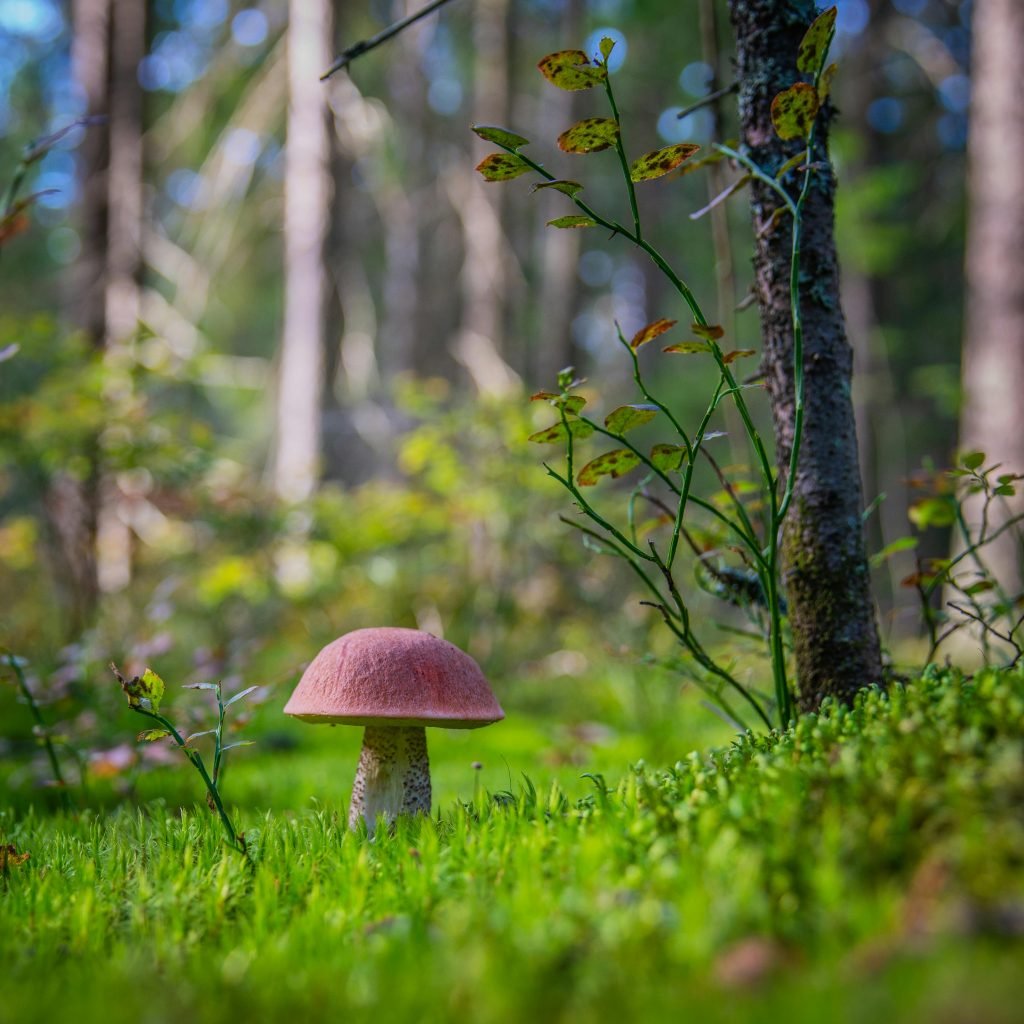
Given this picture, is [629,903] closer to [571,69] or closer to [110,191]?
[571,69]

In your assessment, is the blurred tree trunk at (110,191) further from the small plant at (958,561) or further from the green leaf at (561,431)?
the small plant at (958,561)

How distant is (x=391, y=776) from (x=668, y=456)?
3.59 ft

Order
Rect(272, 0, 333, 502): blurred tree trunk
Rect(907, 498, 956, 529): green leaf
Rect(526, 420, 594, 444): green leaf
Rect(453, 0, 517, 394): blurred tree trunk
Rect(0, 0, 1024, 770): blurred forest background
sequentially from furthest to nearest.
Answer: Rect(453, 0, 517, 394): blurred tree trunk
Rect(272, 0, 333, 502): blurred tree trunk
Rect(0, 0, 1024, 770): blurred forest background
Rect(907, 498, 956, 529): green leaf
Rect(526, 420, 594, 444): green leaf

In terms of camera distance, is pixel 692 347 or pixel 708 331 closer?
pixel 708 331

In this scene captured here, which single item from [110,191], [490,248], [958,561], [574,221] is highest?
[490,248]

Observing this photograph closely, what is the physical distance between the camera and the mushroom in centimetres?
197

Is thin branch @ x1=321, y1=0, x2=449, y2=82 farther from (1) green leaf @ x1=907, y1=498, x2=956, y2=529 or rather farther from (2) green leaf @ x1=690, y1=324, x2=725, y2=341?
(1) green leaf @ x1=907, y1=498, x2=956, y2=529

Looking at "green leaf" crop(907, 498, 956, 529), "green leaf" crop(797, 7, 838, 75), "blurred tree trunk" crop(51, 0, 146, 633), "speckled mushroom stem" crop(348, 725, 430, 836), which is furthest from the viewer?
"blurred tree trunk" crop(51, 0, 146, 633)

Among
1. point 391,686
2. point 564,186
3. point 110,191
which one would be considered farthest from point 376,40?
point 110,191

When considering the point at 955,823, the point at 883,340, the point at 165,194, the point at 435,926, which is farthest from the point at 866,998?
the point at 165,194

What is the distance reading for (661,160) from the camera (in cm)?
185

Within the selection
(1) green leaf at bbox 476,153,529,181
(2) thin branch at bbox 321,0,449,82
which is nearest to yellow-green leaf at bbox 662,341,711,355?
(1) green leaf at bbox 476,153,529,181

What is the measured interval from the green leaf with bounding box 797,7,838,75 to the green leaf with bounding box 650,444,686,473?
85cm

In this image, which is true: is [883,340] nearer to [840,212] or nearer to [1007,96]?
[840,212]
